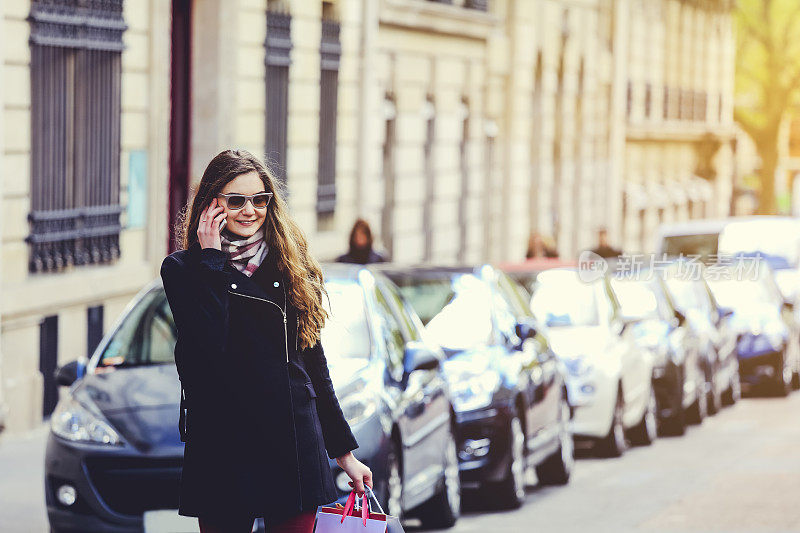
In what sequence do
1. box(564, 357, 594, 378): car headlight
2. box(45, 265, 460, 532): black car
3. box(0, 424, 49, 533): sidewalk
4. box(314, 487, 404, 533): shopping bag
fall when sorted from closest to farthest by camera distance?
box(314, 487, 404, 533): shopping bag → box(45, 265, 460, 532): black car → box(0, 424, 49, 533): sidewalk → box(564, 357, 594, 378): car headlight

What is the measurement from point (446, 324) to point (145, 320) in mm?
3312

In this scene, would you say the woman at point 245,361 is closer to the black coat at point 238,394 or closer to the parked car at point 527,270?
the black coat at point 238,394

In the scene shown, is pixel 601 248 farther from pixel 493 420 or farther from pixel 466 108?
pixel 493 420

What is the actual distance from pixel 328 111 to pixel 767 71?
38.0m

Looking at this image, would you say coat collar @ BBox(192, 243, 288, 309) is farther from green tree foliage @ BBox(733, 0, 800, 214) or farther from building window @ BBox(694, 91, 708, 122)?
green tree foliage @ BBox(733, 0, 800, 214)

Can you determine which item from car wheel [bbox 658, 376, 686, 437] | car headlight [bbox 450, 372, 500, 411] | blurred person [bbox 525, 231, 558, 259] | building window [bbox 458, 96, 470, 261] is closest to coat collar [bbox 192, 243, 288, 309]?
car headlight [bbox 450, 372, 500, 411]

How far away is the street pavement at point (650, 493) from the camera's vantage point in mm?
11945

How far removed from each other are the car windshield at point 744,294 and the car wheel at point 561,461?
11.9 m

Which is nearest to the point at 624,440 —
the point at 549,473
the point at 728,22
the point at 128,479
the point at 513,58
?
the point at 549,473

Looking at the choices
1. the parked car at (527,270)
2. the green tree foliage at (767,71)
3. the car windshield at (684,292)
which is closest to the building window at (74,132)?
the parked car at (527,270)

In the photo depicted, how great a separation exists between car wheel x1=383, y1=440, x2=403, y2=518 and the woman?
4.54 metres

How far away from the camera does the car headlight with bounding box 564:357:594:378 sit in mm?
16422

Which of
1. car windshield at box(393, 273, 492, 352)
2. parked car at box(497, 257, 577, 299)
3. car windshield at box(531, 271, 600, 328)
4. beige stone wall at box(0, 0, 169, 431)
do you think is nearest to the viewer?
car windshield at box(393, 273, 492, 352)

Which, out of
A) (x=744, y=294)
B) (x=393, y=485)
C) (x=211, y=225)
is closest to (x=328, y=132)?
(x=744, y=294)
